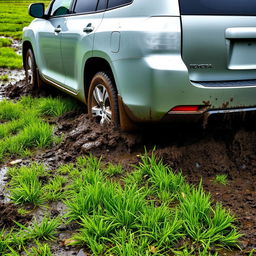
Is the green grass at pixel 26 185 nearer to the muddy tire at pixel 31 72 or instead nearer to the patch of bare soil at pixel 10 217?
the patch of bare soil at pixel 10 217

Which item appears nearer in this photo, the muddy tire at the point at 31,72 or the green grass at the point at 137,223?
the green grass at the point at 137,223

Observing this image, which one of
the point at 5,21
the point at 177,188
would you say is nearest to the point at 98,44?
the point at 177,188

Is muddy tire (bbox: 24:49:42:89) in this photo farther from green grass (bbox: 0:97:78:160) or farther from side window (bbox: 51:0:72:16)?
side window (bbox: 51:0:72:16)

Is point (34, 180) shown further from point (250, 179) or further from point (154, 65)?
point (250, 179)

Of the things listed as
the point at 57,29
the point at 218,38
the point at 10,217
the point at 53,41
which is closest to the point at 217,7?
the point at 218,38

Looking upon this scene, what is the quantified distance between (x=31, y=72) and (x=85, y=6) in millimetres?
2390

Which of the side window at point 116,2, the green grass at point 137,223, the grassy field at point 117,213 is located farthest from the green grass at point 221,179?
the side window at point 116,2

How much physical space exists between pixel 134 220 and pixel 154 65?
1176 millimetres

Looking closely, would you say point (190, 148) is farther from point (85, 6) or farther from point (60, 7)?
point (60, 7)

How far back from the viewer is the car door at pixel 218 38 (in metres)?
3.05

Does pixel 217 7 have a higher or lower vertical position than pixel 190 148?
higher

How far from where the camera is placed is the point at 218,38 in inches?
121

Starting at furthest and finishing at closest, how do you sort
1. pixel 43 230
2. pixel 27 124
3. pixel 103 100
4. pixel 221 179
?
pixel 27 124 < pixel 103 100 < pixel 221 179 < pixel 43 230

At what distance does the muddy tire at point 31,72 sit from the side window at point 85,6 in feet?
6.13
